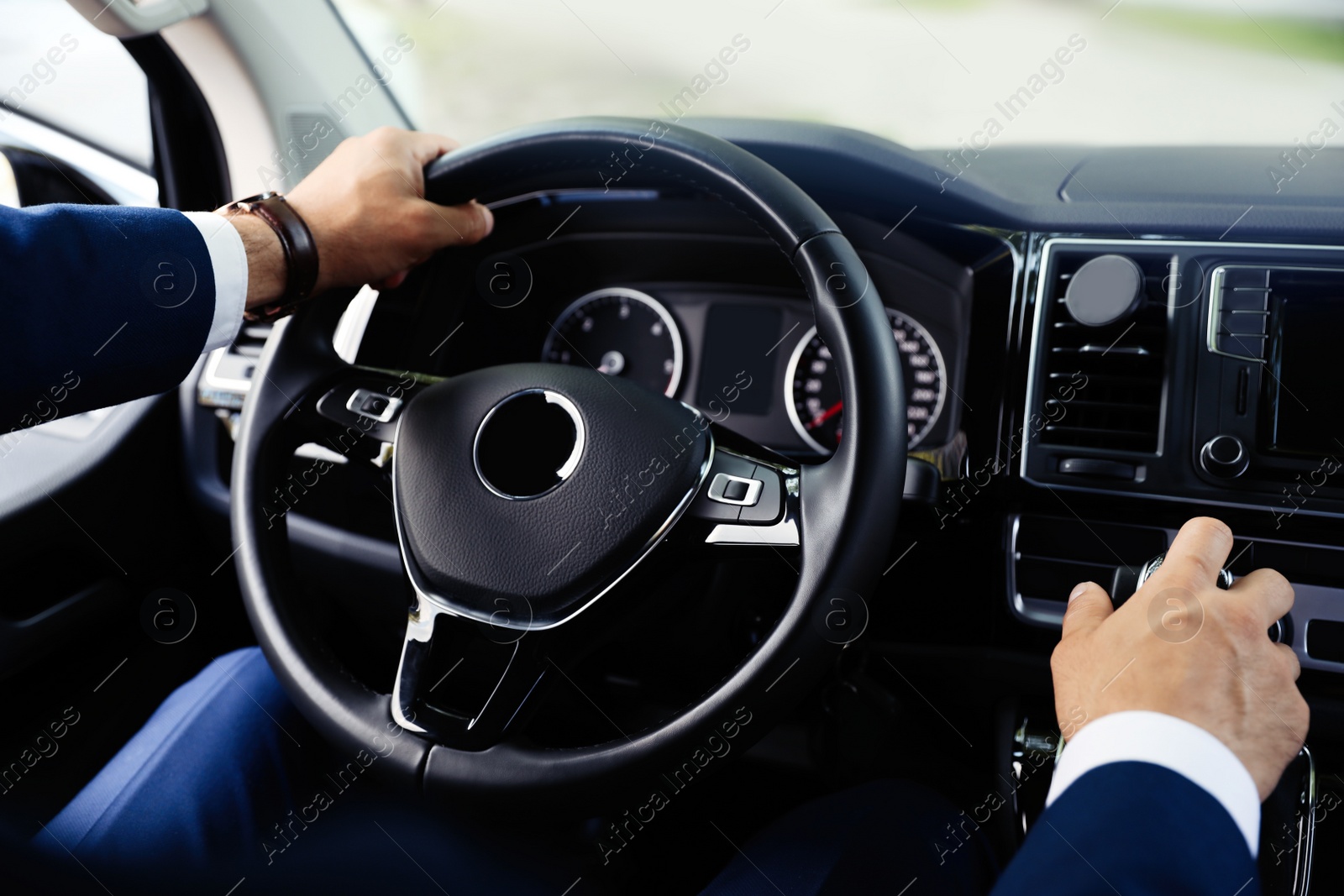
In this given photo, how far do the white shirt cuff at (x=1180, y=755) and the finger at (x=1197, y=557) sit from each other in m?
0.11

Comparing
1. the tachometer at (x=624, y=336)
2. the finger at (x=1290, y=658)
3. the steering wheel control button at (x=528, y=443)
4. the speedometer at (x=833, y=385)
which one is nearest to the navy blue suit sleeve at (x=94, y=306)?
the steering wheel control button at (x=528, y=443)

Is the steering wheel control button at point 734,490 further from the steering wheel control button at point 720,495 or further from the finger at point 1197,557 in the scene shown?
the finger at point 1197,557

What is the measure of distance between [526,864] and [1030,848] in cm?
57

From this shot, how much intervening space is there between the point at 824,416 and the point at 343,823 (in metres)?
0.71

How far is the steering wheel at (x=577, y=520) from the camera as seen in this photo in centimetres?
71

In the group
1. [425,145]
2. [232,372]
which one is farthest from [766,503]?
[232,372]

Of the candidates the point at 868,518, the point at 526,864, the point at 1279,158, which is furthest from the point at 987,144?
the point at 526,864

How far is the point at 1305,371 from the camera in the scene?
94 centimetres

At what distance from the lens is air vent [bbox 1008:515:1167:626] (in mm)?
999

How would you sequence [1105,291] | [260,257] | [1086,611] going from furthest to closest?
[1105,291]
[260,257]
[1086,611]

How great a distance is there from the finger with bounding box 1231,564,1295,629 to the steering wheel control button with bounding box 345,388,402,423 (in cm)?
71

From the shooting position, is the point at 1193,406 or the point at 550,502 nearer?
the point at 550,502

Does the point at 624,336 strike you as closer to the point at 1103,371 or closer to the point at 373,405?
the point at 373,405

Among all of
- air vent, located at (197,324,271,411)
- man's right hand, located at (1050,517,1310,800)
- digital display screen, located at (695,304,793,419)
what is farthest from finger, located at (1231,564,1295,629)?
air vent, located at (197,324,271,411)
